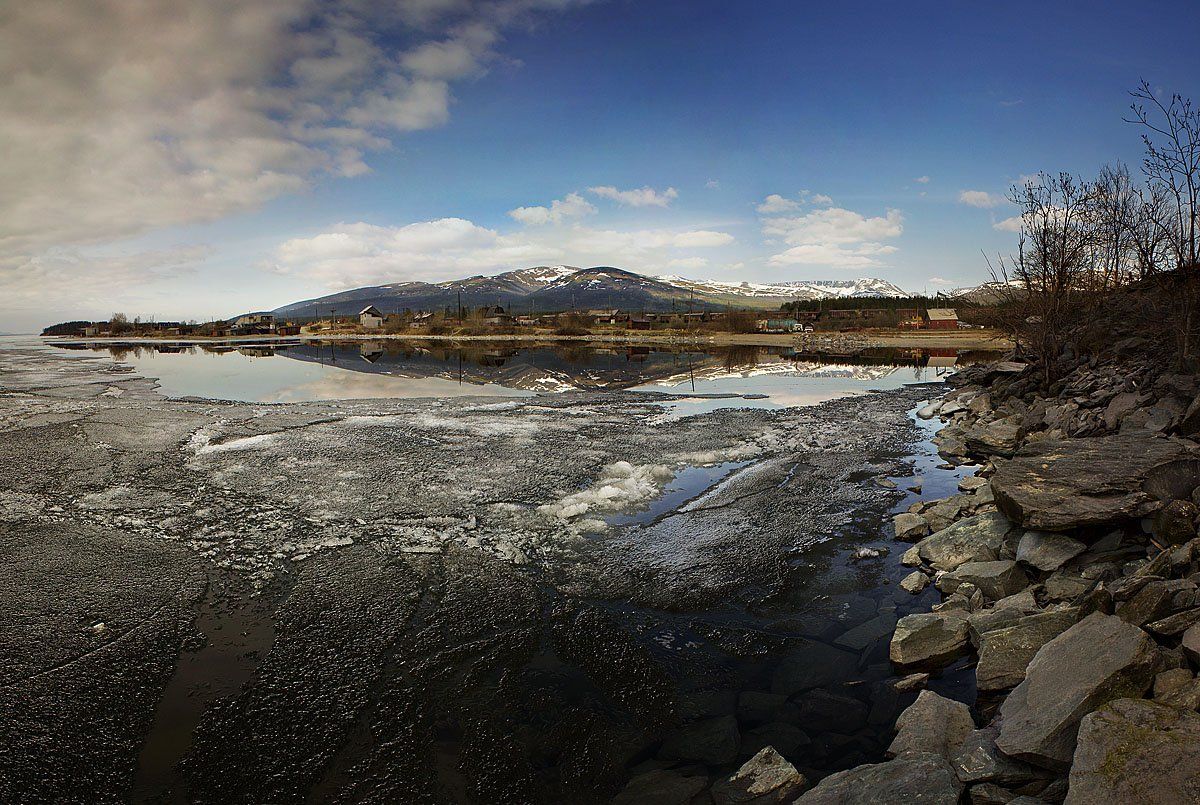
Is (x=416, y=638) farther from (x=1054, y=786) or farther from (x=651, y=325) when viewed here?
(x=651, y=325)

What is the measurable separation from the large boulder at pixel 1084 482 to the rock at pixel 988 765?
3254mm

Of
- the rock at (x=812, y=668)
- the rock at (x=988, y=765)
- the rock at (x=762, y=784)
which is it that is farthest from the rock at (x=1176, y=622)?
the rock at (x=762, y=784)

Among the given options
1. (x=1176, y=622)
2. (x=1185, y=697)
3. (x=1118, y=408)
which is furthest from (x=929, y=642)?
(x=1118, y=408)

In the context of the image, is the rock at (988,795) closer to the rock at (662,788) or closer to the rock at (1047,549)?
the rock at (662,788)

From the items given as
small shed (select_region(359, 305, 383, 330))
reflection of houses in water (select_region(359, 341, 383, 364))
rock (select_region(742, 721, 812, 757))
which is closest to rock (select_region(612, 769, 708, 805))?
rock (select_region(742, 721, 812, 757))

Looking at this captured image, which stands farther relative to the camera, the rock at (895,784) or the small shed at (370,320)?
the small shed at (370,320)

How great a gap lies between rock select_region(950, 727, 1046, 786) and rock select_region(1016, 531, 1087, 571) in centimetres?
276

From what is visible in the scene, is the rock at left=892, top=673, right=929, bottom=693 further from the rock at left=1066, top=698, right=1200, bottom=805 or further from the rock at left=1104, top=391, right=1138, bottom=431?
the rock at left=1104, top=391, right=1138, bottom=431

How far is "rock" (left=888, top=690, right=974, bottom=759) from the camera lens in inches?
158

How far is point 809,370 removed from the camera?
37750mm

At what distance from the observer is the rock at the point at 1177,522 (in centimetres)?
521

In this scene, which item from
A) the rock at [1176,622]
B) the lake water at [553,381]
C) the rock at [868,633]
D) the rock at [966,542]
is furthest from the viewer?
the lake water at [553,381]

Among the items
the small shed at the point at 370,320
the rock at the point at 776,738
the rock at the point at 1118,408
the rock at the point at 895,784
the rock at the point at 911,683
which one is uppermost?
the small shed at the point at 370,320

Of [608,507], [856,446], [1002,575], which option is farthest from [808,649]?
[856,446]
